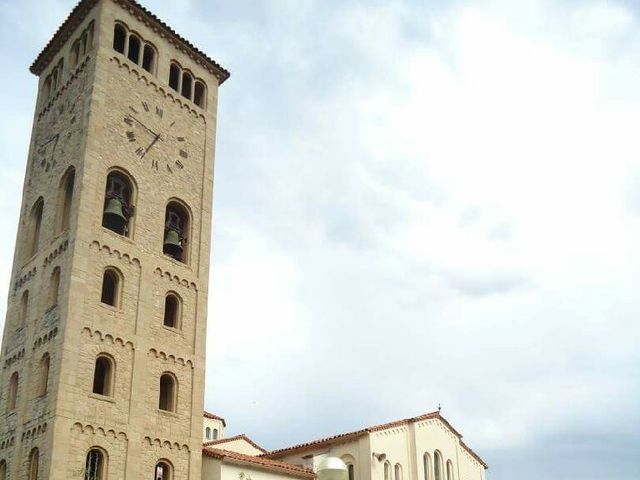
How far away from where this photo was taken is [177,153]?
2764 centimetres

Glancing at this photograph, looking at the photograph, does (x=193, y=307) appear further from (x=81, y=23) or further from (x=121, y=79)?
(x=81, y=23)

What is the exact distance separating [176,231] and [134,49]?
7.61 m

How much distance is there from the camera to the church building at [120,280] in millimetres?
21156

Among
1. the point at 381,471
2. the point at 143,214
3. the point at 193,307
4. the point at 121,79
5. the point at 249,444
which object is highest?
the point at 121,79

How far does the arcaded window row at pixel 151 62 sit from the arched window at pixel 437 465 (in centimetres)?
1815

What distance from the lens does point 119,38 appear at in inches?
1088

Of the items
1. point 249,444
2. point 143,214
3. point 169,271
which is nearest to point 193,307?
point 169,271

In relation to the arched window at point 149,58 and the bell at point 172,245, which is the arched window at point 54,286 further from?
the arched window at point 149,58

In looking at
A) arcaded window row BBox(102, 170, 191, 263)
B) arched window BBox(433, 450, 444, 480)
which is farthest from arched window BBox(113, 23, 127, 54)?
arched window BBox(433, 450, 444, 480)

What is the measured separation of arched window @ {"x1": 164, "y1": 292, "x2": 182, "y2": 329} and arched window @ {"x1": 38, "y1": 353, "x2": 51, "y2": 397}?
4.38 meters

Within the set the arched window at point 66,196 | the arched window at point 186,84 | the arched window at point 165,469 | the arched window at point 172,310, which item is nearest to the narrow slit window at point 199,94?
the arched window at point 186,84

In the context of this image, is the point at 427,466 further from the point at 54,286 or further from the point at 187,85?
the point at 187,85

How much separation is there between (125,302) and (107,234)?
228 centimetres

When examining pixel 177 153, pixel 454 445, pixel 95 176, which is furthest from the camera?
pixel 454 445
